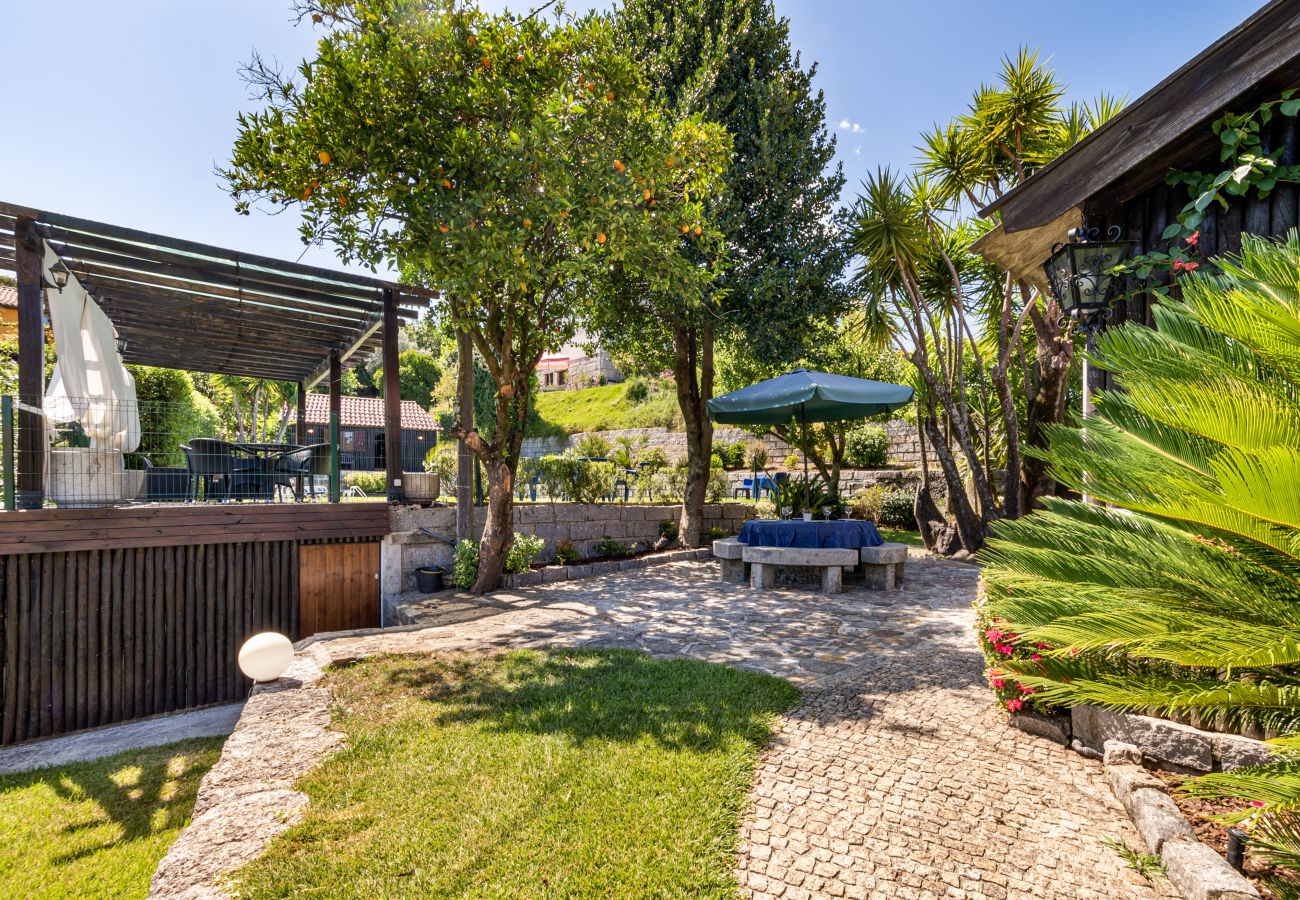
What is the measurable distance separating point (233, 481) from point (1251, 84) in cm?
993

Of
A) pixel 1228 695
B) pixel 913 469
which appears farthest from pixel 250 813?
pixel 913 469

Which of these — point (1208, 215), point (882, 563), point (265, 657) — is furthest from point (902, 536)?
point (265, 657)

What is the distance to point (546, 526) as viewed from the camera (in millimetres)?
9078

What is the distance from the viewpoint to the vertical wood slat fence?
5285 millimetres

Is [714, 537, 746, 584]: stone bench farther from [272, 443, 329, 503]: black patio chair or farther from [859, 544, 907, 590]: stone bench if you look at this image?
[272, 443, 329, 503]: black patio chair

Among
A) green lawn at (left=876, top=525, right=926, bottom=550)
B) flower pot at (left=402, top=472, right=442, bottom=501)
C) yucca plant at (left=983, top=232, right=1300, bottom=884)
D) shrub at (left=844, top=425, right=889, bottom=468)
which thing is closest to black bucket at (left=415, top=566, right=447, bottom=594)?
flower pot at (left=402, top=472, right=442, bottom=501)

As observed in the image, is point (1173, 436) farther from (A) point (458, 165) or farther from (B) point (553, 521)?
(B) point (553, 521)

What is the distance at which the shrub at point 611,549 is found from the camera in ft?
31.2

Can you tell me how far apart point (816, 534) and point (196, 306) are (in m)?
8.60

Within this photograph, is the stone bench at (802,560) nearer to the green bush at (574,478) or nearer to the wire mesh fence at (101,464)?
the green bush at (574,478)

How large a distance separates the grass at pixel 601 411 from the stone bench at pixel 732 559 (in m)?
12.4

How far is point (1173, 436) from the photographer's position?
4.22 ft

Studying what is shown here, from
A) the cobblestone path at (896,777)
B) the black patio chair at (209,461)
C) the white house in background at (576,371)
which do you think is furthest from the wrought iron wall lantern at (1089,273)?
the white house in background at (576,371)

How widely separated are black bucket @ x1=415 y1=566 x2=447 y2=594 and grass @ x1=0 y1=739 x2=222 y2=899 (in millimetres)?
3091
